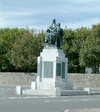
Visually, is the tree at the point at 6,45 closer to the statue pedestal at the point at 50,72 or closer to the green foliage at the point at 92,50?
the green foliage at the point at 92,50

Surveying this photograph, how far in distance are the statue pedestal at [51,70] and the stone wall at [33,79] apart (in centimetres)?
2311

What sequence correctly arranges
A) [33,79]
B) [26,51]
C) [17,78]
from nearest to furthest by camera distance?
[33,79] < [17,78] < [26,51]

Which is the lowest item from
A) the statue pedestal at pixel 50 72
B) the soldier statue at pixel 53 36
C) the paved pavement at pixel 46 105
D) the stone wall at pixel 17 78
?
the stone wall at pixel 17 78

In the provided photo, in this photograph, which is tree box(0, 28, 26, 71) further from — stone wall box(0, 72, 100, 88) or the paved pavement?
the paved pavement

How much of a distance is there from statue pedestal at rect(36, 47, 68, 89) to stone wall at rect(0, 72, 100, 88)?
23108mm

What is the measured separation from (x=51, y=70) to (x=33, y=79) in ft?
87.8

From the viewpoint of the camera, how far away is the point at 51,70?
35.5 metres

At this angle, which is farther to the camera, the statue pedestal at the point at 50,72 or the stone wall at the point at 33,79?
the stone wall at the point at 33,79

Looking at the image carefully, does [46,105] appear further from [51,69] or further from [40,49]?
[40,49]

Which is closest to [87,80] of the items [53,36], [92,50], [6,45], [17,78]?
[92,50]

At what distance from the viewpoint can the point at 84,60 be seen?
65250mm

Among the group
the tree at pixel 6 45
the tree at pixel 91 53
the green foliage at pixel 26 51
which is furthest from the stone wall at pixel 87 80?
the tree at pixel 6 45

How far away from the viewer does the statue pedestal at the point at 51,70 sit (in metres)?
35.2

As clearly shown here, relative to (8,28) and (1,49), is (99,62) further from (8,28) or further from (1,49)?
(8,28)
